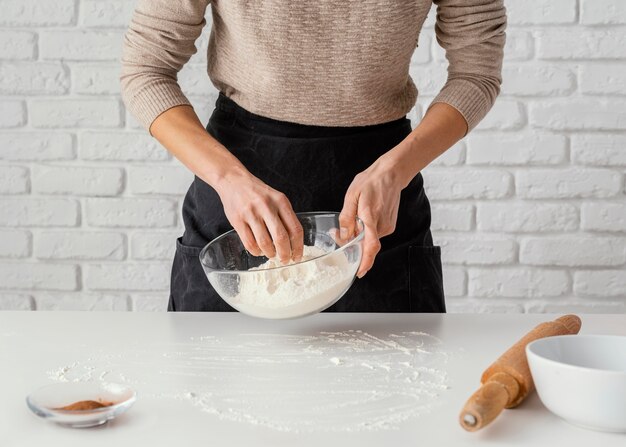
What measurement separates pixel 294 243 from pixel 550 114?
1.11 meters

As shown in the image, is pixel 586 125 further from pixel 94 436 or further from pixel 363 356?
pixel 94 436

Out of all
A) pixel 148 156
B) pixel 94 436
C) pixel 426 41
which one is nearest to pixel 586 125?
pixel 426 41

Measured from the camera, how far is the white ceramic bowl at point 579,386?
0.71m

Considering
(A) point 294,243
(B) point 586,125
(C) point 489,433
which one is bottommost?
(C) point 489,433

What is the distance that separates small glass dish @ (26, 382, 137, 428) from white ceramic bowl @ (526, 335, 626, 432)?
14.4 inches

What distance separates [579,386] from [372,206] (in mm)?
434

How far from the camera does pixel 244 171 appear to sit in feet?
3.72

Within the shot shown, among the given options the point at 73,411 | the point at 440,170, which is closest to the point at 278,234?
the point at 73,411

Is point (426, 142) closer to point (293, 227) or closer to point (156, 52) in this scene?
point (293, 227)

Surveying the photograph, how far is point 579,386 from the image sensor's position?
0.72 meters

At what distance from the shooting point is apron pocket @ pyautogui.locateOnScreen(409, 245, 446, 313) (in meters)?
1.41

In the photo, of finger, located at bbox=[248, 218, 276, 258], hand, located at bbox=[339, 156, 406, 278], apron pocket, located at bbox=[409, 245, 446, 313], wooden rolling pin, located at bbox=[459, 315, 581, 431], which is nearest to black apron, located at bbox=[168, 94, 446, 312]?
apron pocket, located at bbox=[409, 245, 446, 313]

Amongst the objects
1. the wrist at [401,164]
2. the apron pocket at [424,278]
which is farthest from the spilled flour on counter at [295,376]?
the apron pocket at [424,278]

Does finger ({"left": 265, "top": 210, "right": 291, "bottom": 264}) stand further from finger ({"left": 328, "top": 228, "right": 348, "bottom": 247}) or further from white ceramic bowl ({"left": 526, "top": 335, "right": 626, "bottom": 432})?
white ceramic bowl ({"left": 526, "top": 335, "right": 626, "bottom": 432})
